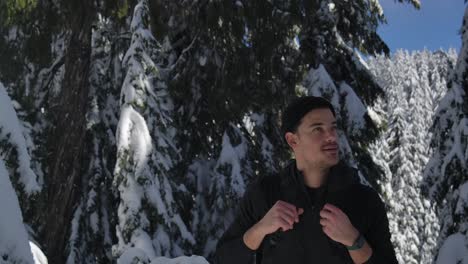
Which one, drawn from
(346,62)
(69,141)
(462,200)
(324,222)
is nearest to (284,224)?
(324,222)

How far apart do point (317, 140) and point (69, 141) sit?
6490mm

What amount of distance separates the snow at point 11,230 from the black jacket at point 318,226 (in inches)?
44.2

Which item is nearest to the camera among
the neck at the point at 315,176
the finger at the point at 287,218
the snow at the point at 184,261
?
the finger at the point at 287,218

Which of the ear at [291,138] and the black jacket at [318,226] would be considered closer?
the black jacket at [318,226]

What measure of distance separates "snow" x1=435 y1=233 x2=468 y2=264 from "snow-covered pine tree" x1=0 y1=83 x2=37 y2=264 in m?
4.35

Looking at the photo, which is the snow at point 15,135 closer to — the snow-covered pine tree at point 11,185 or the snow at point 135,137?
the snow-covered pine tree at point 11,185

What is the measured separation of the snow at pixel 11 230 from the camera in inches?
109

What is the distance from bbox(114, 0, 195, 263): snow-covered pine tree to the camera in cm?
719

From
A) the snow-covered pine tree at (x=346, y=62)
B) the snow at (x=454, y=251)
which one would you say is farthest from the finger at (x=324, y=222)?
the snow-covered pine tree at (x=346, y=62)

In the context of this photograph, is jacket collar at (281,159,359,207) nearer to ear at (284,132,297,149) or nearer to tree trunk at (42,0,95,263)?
ear at (284,132,297,149)

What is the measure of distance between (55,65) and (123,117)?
8.32 feet

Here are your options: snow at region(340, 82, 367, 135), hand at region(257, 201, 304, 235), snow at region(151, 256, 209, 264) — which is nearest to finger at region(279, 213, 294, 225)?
hand at region(257, 201, 304, 235)

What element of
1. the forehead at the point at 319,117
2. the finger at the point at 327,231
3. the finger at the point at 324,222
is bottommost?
the finger at the point at 327,231

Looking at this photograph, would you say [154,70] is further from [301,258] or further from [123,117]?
[301,258]
